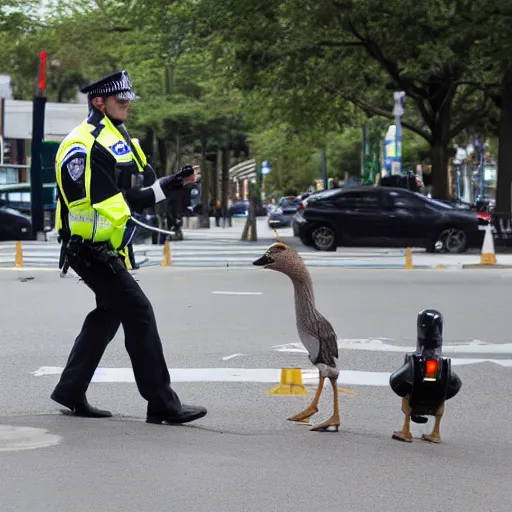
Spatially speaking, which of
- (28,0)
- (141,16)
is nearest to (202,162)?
(28,0)

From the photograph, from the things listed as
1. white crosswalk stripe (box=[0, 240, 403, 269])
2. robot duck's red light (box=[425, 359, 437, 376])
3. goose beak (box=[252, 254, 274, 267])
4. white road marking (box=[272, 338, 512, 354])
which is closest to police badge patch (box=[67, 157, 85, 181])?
goose beak (box=[252, 254, 274, 267])

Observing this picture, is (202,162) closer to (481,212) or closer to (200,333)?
(481,212)

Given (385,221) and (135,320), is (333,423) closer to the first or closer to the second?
(135,320)

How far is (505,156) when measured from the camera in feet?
104

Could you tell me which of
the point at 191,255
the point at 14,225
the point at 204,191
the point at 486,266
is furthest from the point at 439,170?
the point at 204,191

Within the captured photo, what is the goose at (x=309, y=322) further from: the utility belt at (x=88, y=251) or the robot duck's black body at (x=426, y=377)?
the utility belt at (x=88, y=251)

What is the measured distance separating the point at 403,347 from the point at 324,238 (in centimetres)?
1889

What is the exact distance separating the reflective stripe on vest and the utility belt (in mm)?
27

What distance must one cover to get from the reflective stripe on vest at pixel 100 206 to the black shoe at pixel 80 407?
0.97m

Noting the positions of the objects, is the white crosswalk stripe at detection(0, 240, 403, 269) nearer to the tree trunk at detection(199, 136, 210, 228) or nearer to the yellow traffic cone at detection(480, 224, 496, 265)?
the yellow traffic cone at detection(480, 224, 496, 265)

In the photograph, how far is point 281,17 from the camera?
31219 millimetres

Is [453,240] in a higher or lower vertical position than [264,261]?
lower

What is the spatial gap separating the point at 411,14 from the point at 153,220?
704cm

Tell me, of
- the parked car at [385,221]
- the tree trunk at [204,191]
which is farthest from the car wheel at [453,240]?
the tree trunk at [204,191]
